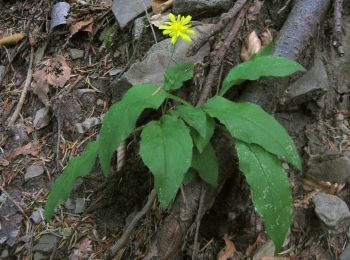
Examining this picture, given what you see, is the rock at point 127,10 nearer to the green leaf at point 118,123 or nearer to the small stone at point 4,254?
the green leaf at point 118,123

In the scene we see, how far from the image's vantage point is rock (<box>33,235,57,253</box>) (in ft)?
7.48

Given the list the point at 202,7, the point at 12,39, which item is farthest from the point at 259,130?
the point at 12,39

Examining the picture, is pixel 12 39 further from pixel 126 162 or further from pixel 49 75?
pixel 126 162

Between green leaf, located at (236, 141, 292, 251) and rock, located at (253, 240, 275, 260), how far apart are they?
0.39 m

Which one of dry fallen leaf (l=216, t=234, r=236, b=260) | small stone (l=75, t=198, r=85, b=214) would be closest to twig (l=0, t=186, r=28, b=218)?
small stone (l=75, t=198, r=85, b=214)

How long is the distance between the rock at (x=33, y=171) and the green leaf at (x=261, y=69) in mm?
1236

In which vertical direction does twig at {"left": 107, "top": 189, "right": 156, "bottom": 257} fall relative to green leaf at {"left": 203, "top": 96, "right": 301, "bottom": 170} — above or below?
below

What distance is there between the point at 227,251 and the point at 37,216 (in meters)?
1.08

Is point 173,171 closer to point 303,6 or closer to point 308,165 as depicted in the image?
point 308,165

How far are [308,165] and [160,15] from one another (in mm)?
1279

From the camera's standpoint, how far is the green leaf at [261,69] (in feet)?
6.32

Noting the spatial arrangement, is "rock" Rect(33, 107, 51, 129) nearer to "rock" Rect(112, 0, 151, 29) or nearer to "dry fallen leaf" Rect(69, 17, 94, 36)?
"dry fallen leaf" Rect(69, 17, 94, 36)

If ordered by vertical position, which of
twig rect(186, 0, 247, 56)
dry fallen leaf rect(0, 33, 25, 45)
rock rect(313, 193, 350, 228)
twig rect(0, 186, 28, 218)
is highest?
twig rect(186, 0, 247, 56)

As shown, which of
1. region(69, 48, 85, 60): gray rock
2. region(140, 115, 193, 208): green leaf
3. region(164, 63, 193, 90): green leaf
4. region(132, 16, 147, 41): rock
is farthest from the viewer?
region(69, 48, 85, 60): gray rock
